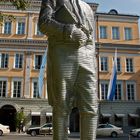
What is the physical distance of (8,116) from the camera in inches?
1362

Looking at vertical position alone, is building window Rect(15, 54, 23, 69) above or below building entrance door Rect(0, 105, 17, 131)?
above

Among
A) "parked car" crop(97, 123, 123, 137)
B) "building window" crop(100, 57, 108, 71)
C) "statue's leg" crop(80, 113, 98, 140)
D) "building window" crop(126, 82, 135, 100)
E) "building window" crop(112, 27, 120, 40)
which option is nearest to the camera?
"statue's leg" crop(80, 113, 98, 140)

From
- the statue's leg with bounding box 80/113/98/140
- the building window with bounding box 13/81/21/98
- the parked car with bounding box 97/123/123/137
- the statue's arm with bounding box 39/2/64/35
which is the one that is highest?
the statue's arm with bounding box 39/2/64/35

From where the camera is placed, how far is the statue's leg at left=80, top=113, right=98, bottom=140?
3.90 metres

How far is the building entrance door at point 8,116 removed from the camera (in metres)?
33.6

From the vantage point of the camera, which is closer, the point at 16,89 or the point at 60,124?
the point at 60,124

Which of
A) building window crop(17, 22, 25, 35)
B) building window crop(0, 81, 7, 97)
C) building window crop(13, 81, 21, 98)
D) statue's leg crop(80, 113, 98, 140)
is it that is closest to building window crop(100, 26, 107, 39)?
building window crop(17, 22, 25, 35)

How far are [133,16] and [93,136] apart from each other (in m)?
35.5

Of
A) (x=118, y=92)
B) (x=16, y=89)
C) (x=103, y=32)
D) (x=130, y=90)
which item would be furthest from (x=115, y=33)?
(x=16, y=89)

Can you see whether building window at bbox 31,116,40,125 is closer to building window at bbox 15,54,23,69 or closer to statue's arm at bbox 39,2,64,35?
building window at bbox 15,54,23,69

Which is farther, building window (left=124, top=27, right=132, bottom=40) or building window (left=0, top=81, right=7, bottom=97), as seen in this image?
building window (left=124, top=27, right=132, bottom=40)

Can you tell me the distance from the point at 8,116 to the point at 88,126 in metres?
31.8

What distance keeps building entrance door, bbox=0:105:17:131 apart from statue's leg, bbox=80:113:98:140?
3015 centimetres

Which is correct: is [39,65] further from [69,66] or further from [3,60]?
[69,66]
